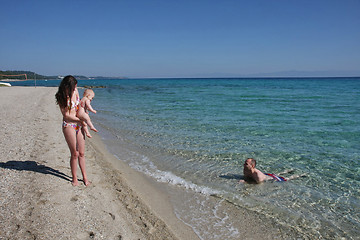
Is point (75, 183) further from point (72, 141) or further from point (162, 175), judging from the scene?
point (162, 175)

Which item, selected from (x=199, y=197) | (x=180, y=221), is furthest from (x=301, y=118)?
(x=180, y=221)

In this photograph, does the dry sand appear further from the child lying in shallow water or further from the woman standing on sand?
the child lying in shallow water

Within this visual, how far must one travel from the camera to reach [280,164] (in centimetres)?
687

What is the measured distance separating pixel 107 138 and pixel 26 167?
13.9ft

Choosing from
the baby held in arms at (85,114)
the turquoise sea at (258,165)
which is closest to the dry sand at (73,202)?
the turquoise sea at (258,165)

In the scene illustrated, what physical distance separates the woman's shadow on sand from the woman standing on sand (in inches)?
23.0

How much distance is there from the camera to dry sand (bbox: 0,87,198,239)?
332 centimetres

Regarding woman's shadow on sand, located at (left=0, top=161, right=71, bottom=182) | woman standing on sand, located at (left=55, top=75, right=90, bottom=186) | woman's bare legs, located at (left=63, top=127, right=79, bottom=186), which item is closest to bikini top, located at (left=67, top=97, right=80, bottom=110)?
woman standing on sand, located at (left=55, top=75, right=90, bottom=186)

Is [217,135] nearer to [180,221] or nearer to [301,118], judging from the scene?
[180,221]

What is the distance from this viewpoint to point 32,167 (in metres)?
5.23

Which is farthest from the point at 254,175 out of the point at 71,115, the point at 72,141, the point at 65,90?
the point at 65,90

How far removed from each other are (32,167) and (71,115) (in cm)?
190

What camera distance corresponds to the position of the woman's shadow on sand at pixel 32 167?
501 cm

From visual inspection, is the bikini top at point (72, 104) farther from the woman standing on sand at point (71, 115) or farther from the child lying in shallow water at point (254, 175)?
the child lying in shallow water at point (254, 175)
